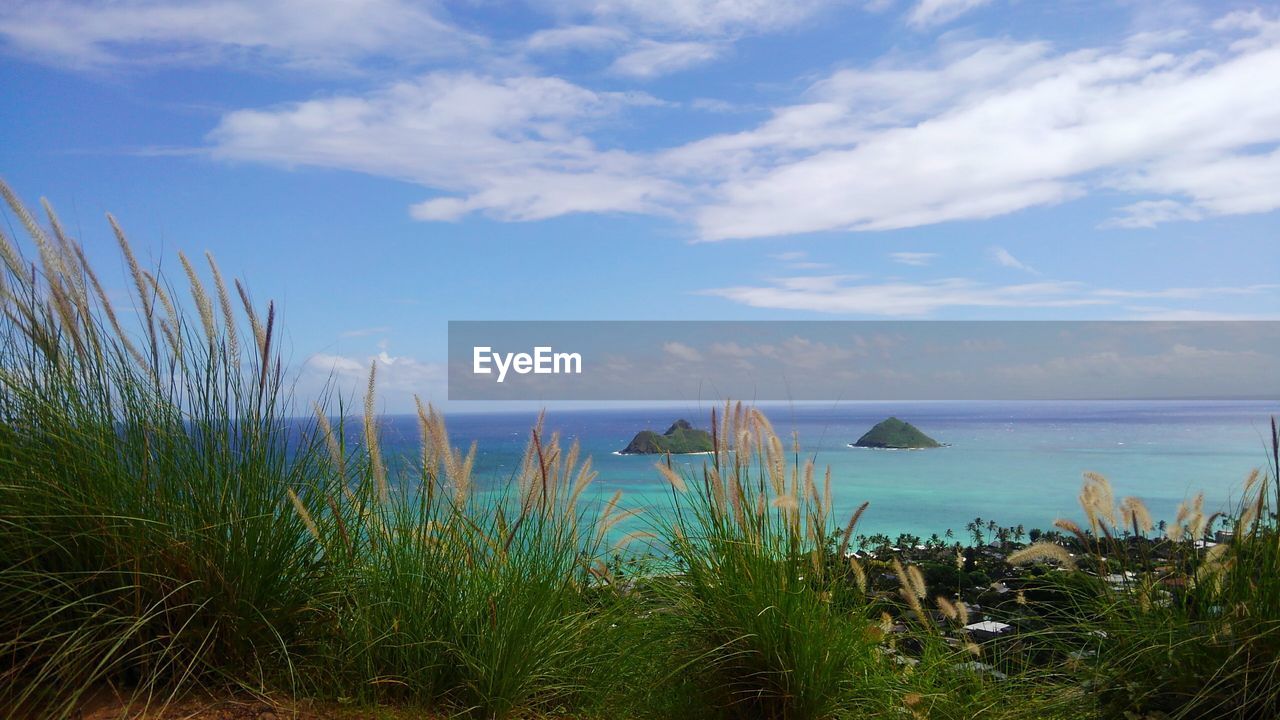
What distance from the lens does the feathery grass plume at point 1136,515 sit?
3.55 metres

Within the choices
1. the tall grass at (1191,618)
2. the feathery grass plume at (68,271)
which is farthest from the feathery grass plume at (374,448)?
the tall grass at (1191,618)

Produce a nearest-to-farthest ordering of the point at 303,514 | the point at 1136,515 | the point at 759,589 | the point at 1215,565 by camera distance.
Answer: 1. the point at 303,514
2. the point at 1215,565
3. the point at 759,589
4. the point at 1136,515

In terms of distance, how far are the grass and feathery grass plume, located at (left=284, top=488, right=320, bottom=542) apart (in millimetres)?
16

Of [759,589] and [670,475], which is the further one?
[670,475]

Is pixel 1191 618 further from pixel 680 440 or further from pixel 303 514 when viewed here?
pixel 303 514

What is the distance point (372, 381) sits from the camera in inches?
135

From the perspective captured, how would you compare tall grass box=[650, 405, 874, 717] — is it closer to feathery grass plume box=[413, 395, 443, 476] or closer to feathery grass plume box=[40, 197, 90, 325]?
feathery grass plume box=[413, 395, 443, 476]

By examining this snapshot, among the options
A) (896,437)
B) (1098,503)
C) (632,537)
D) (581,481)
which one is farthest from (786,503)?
(896,437)

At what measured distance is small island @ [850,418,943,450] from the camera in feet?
33.1

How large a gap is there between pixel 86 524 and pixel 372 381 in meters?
1.09

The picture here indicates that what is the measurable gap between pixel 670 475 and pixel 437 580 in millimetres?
1103

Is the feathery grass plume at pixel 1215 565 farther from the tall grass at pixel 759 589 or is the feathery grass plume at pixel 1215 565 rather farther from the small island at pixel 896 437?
the small island at pixel 896 437

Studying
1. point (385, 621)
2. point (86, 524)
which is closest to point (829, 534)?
point (385, 621)

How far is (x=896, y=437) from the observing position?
10.9 metres
